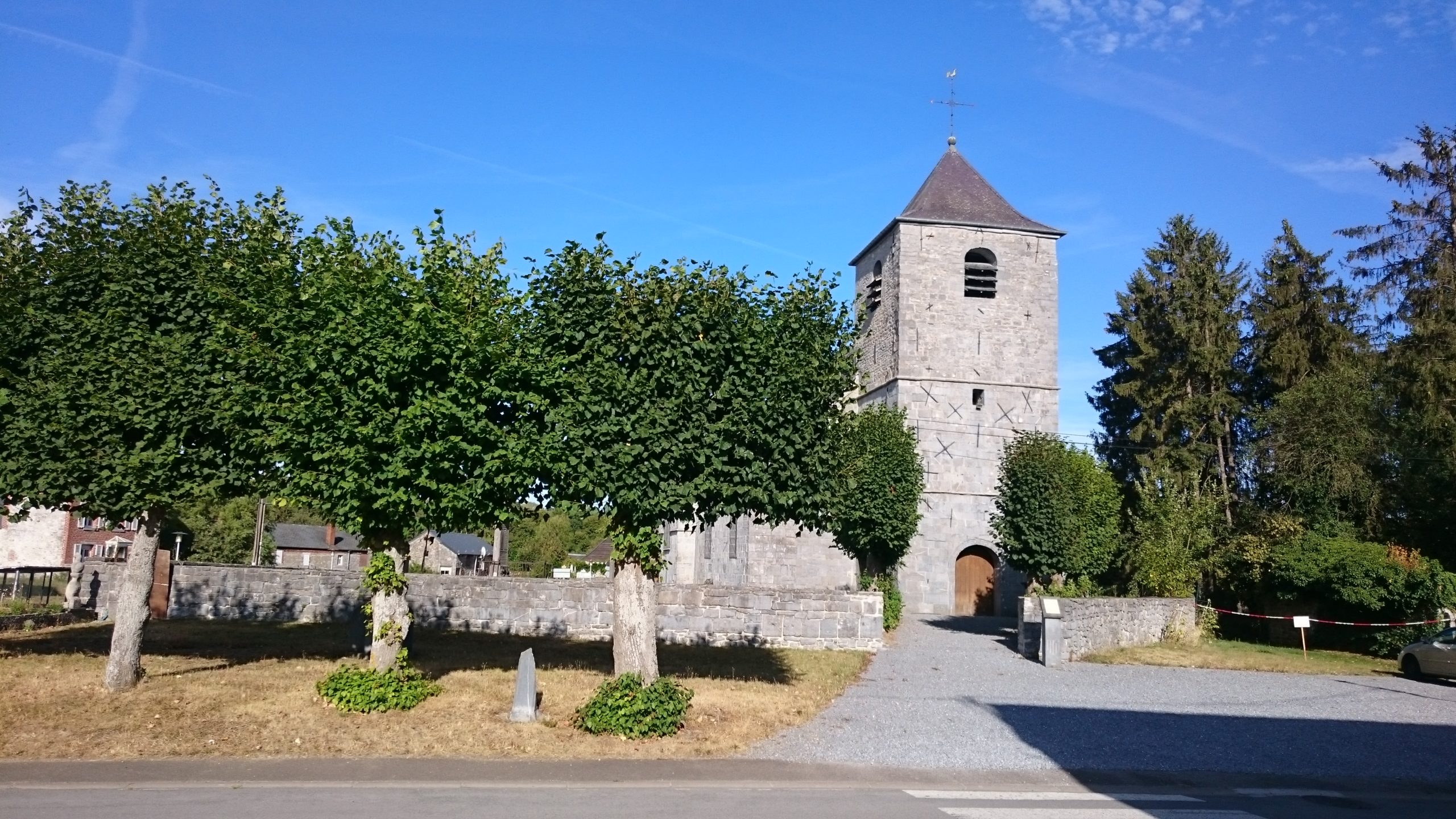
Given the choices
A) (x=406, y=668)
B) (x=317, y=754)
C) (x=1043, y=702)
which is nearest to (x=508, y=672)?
(x=406, y=668)

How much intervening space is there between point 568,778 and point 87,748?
175 inches

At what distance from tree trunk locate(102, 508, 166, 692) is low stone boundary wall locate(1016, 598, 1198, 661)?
14.6 meters

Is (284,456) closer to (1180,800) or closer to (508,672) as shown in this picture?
(508,672)

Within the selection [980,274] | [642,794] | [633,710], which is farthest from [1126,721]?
[980,274]

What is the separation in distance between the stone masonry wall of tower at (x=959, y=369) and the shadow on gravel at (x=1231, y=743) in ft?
57.4

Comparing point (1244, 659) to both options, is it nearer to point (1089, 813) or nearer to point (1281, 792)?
→ point (1281, 792)

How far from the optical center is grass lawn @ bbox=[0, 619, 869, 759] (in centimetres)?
919

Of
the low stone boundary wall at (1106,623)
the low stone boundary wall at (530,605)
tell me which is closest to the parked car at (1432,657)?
the low stone boundary wall at (1106,623)

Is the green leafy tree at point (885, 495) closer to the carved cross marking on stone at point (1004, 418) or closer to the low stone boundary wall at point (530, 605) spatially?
the carved cross marking on stone at point (1004, 418)

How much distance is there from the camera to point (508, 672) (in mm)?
13648

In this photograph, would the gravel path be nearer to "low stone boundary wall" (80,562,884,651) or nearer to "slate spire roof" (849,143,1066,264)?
"low stone boundary wall" (80,562,884,651)

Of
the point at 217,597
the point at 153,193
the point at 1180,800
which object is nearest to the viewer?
the point at 1180,800

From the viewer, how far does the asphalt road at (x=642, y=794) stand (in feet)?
23.8

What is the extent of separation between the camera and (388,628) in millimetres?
11234
